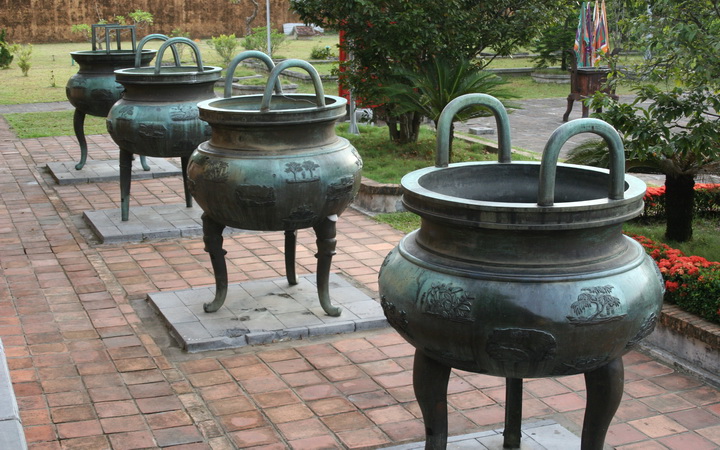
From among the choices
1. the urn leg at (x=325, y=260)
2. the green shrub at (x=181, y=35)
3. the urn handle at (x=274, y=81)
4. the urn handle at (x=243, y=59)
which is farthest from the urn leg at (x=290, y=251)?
the green shrub at (x=181, y=35)

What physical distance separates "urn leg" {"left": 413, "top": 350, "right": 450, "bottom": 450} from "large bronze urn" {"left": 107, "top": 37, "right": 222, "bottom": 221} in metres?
3.67

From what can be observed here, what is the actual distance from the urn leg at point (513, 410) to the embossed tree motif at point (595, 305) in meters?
0.81

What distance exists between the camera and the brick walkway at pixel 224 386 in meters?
3.63

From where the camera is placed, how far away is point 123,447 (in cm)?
350

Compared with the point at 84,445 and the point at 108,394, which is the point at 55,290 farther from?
the point at 84,445

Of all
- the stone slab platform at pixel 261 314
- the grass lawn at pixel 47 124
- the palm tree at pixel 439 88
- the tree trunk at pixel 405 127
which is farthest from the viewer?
the grass lawn at pixel 47 124

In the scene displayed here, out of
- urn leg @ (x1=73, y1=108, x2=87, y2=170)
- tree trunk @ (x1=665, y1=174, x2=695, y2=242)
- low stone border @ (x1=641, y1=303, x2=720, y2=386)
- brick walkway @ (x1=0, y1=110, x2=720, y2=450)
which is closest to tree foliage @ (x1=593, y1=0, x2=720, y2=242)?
tree trunk @ (x1=665, y1=174, x2=695, y2=242)

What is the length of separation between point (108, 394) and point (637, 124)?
10.4ft

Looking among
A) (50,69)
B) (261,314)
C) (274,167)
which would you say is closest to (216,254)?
(261,314)

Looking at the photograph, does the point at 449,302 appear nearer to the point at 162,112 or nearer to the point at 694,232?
the point at 694,232

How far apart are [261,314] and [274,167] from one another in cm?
94

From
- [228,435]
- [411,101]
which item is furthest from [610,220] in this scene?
[411,101]

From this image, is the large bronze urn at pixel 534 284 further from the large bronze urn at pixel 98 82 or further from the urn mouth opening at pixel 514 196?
the large bronze urn at pixel 98 82

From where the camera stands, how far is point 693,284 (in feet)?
14.3
